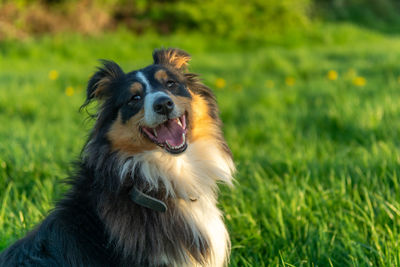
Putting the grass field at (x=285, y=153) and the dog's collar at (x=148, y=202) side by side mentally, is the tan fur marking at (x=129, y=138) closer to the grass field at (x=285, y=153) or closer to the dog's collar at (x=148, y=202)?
the dog's collar at (x=148, y=202)

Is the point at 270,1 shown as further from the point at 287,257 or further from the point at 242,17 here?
the point at 287,257

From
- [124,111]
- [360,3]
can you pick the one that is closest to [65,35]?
[124,111]

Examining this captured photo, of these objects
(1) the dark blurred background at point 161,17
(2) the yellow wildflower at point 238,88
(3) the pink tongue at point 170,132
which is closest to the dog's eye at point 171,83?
(3) the pink tongue at point 170,132

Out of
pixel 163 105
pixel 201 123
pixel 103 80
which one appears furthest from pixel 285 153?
pixel 103 80

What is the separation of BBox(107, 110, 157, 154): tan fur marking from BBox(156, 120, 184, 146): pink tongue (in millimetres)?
88

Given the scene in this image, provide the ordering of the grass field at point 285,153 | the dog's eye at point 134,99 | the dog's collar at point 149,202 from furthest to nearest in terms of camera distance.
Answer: the grass field at point 285,153 < the dog's eye at point 134,99 < the dog's collar at point 149,202

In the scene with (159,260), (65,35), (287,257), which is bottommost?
(287,257)

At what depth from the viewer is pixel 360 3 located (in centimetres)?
2200

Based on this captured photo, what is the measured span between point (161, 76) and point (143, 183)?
759mm

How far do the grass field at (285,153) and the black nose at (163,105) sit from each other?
27.9 inches

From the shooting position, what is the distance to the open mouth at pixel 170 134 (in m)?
2.59

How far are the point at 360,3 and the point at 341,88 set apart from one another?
58.6 feet

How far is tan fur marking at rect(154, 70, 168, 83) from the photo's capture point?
281 cm

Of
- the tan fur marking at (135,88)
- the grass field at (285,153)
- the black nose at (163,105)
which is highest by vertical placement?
the tan fur marking at (135,88)
